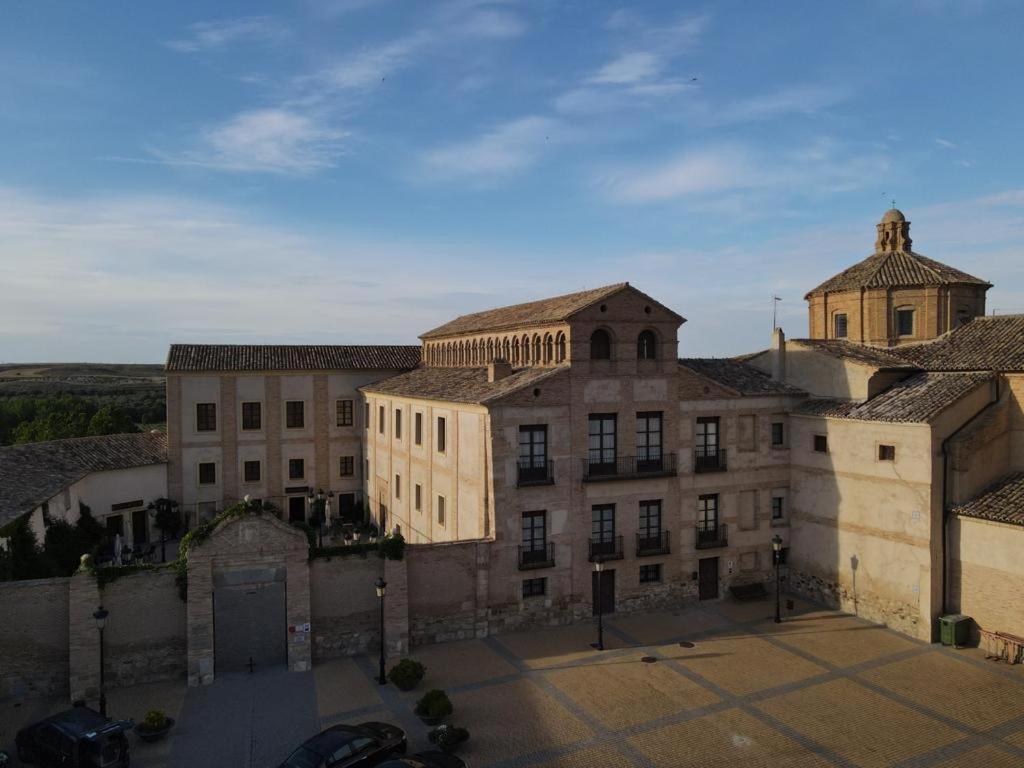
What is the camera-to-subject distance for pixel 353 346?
4444 centimetres

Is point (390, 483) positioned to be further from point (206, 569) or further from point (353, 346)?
point (206, 569)

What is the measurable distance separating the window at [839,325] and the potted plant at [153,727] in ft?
108

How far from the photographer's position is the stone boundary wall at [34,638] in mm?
19156

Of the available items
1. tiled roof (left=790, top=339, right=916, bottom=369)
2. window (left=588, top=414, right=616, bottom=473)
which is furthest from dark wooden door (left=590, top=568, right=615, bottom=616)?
tiled roof (left=790, top=339, right=916, bottom=369)

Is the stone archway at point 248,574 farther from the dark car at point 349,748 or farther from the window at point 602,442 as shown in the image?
the window at point 602,442

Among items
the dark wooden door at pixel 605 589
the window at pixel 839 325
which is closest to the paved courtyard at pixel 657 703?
the dark wooden door at pixel 605 589

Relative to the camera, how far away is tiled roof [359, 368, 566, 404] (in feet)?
81.4

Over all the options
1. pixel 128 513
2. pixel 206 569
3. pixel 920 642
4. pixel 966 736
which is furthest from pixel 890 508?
pixel 128 513

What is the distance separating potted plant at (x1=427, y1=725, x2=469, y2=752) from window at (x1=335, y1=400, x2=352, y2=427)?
90.2 ft

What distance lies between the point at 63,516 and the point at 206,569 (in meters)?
15.0

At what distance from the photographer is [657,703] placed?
19.1 metres

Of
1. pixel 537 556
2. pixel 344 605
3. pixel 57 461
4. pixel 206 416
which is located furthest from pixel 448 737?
pixel 206 416

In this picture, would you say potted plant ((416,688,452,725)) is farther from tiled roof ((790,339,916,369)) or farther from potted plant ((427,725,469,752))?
tiled roof ((790,339,916,369))

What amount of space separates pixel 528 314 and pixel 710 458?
9.66 m
